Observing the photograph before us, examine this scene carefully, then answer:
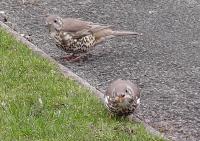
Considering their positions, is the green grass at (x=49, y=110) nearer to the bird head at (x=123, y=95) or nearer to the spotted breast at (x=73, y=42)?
the bird head at (x=123, y=95)

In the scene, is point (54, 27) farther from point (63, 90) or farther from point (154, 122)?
point (154, 122)

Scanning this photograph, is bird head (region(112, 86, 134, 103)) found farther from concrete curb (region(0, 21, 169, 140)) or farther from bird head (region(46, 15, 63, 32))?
bird head (region(46, 15, 63, 32))

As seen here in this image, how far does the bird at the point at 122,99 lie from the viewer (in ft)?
21.9

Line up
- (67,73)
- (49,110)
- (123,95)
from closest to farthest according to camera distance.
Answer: (123,95)
(49,110)
(67,73)

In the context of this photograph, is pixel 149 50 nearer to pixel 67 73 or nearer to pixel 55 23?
pixel 55 23

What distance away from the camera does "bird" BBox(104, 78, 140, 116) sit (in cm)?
666

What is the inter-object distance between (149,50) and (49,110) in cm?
303

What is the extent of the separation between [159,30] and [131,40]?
657mm

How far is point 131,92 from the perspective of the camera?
671 cm

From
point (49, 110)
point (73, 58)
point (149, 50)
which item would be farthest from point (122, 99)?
point (149, 50)

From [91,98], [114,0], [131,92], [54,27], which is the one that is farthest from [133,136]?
[114,0]

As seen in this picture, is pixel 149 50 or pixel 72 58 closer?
pixel 72 58

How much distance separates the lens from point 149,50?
970cm

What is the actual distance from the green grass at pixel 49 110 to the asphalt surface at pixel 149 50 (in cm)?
49
